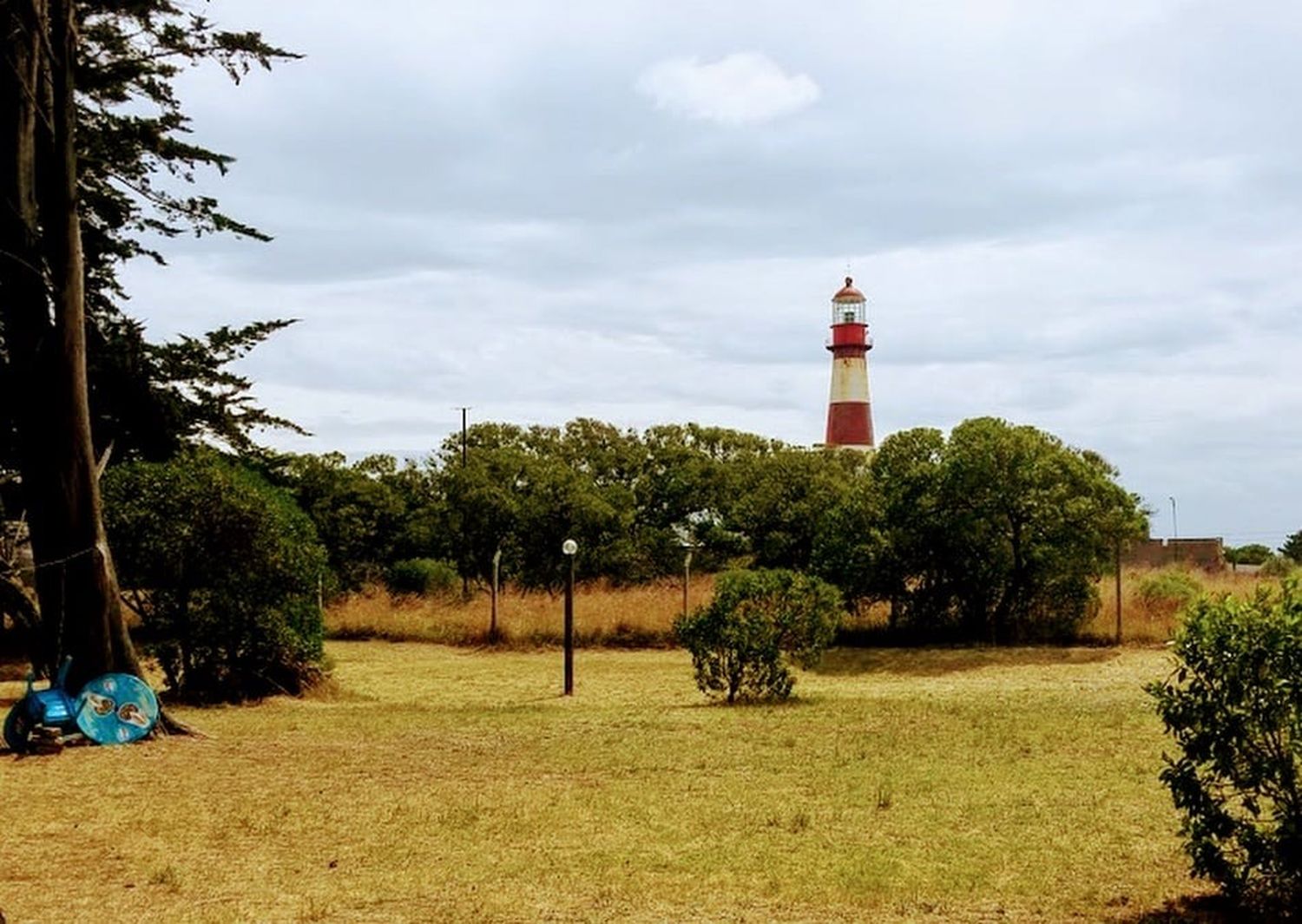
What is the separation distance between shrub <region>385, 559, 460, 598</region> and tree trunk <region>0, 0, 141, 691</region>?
2147 centimetres

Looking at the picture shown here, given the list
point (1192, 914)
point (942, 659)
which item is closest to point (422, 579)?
point (942, 659)

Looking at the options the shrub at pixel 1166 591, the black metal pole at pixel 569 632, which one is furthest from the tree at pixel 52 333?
the shrub at pixel 1166 591

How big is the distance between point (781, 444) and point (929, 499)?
932 inches

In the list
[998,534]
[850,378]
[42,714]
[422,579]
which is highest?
[850,378]

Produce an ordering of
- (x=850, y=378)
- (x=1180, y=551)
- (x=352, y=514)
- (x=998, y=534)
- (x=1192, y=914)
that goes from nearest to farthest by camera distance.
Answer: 1. (x=1192, y=914)
2. (x=998, y=534)
3. (x=352, y=514)
4. (x=1180, y=551)
5. (x=850, y=378)

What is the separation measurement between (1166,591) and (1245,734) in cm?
2175

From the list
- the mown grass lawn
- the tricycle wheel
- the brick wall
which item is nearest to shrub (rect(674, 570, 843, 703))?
the mown grass lawn

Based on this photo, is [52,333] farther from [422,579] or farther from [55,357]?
[422,579]

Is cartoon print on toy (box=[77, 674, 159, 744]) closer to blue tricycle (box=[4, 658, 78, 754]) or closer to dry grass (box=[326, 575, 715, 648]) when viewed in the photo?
blue tricycle (box=[4, 658, 78, 754])

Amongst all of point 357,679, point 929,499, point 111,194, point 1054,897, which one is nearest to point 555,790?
point 1054,897

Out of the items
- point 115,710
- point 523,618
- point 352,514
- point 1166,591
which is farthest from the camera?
point 352,514

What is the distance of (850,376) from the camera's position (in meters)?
50.2

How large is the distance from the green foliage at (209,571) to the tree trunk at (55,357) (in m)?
2.37

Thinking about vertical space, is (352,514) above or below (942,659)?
above
